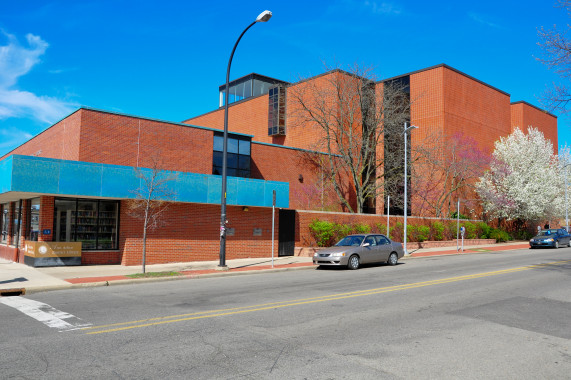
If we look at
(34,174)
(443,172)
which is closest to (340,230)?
(34,174)

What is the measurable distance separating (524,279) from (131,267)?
47.3 feet

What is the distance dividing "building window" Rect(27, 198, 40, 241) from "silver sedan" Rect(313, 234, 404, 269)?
11.5 m

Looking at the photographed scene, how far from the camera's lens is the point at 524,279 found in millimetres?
14250

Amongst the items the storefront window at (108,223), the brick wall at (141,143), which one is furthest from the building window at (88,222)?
the brick wall at (141,143)

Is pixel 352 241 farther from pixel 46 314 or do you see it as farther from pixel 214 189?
pixel 46 314

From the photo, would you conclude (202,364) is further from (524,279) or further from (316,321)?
(524,279)

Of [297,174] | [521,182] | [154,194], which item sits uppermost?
[521,182]

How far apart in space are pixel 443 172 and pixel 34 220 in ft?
102

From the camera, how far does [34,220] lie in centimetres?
1858

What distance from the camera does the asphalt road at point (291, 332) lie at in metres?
5.44

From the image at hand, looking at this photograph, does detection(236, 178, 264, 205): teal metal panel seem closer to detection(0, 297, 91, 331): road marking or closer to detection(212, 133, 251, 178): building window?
detection(212, 133, 251, 178): building window

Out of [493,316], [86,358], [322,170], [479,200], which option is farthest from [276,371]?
[479,200]

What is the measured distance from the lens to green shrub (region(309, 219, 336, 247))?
2470cm

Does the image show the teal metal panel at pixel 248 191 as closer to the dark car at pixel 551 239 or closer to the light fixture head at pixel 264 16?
the light fixture head at pixel 264 16
